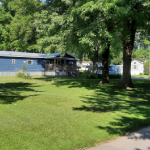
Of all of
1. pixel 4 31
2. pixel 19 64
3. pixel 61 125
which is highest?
pixel 4 31

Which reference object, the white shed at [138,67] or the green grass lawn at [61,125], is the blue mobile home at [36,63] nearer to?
the white shed at [138,67]

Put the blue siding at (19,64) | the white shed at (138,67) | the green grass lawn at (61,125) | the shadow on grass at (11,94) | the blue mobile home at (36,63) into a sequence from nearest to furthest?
the green grass lawn at (61,125), the shadow on grass at (11,94), the blue siding at (19,64), the blue mobile home at (36,63), the white shed at (138,67)

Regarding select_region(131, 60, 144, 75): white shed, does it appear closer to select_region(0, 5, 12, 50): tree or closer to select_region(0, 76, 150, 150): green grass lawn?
select_region(0, 5, 12, 50): tree

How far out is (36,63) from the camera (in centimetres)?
3114

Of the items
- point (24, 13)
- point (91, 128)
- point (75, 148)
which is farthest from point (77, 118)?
point (24, 13)

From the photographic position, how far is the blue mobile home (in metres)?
27.7

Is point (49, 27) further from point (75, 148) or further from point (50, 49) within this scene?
point (75, 148)

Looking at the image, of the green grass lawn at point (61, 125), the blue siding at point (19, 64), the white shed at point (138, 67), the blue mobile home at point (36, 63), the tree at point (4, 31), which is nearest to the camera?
the green grass lawn at point (61, 125)

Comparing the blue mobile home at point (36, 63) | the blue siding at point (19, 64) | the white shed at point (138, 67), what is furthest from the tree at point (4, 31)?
A: the white shed at point (138, 67)

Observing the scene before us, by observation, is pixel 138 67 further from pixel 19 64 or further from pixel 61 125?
pixel 61 125

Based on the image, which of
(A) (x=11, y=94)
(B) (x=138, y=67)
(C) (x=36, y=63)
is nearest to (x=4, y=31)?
(C) (x=36, y=63)

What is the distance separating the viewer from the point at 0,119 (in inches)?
232

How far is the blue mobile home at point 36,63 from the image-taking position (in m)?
27.7

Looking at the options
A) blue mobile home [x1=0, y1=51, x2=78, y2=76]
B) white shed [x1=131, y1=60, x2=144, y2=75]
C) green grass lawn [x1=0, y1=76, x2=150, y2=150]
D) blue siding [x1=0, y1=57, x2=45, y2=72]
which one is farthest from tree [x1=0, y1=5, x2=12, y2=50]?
green grass lawn [x1=0, y1=76, x2=150, y2=150]
